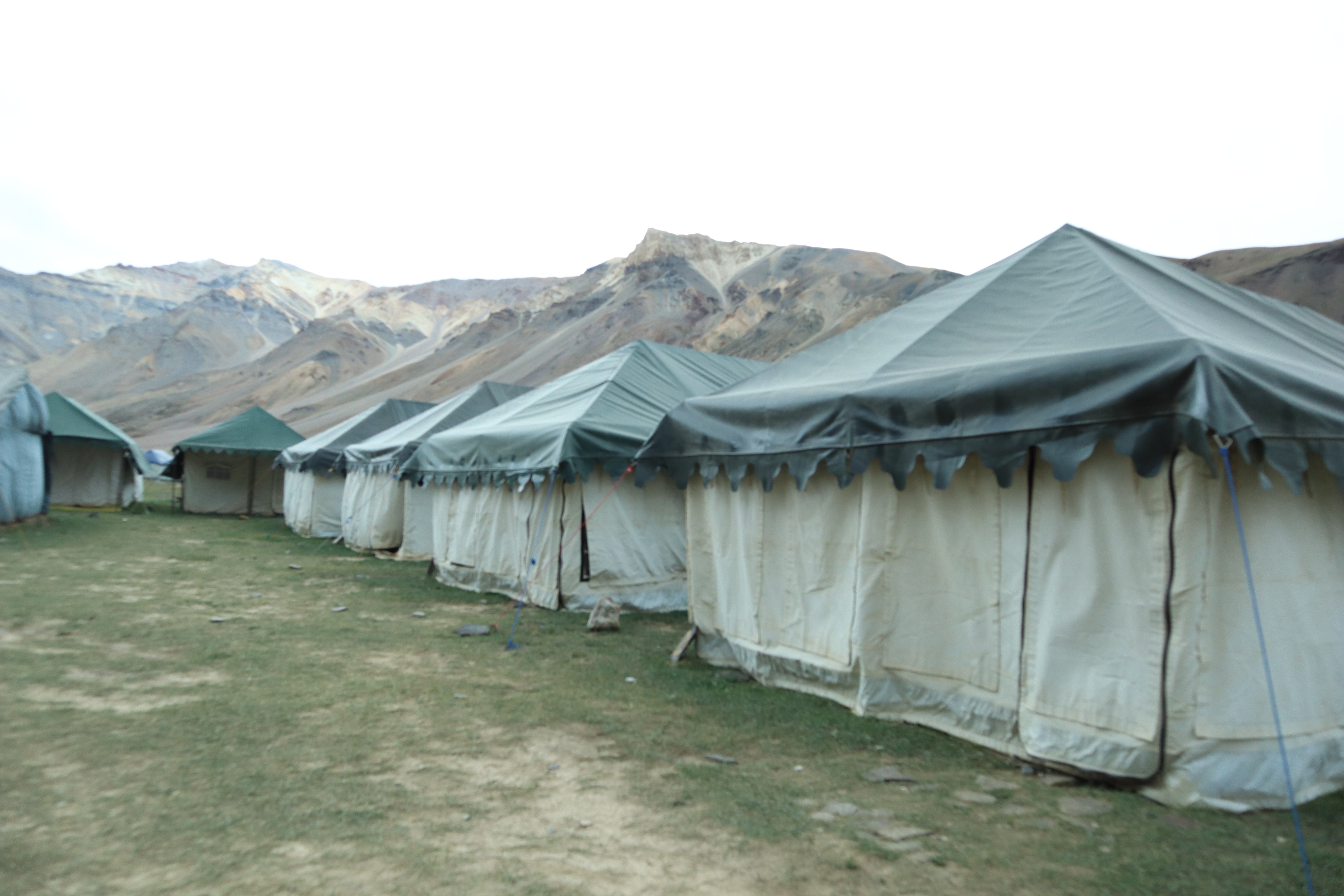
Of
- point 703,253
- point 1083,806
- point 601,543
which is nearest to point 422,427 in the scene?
point 601,543

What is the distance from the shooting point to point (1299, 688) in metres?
3.41

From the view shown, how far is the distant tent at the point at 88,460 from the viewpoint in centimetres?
2034

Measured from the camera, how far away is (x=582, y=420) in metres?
8.70

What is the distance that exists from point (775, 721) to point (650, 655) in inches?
83.7

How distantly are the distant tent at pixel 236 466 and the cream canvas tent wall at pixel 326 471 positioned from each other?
11.4ft

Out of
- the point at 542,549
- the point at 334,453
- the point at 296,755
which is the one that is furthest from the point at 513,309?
the point at 296,755

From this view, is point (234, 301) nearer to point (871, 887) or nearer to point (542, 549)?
point (542, 549)

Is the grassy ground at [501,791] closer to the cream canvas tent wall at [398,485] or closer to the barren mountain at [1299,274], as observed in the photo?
the cream canvas tent wall at [398,485]

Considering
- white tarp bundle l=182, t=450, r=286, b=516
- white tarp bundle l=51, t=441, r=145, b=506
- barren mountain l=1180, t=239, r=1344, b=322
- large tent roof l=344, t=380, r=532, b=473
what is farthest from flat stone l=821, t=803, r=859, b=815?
barren mountain l=1180, t=239, r=1344, b=322

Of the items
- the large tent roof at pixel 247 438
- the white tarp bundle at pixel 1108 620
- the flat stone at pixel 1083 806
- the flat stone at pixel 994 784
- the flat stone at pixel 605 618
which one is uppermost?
the large tent roof at pixel 247 438

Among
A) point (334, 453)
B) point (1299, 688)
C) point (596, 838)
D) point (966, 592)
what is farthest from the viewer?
point (334, 453)

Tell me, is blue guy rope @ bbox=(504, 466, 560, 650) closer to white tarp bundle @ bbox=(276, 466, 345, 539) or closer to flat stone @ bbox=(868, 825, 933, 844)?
flat stone @ bbox=(868, 825, 933, 844)

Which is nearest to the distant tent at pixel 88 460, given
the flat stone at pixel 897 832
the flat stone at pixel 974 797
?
the flat stone at pixel 897 832

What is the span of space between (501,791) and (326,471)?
16.7 meters
